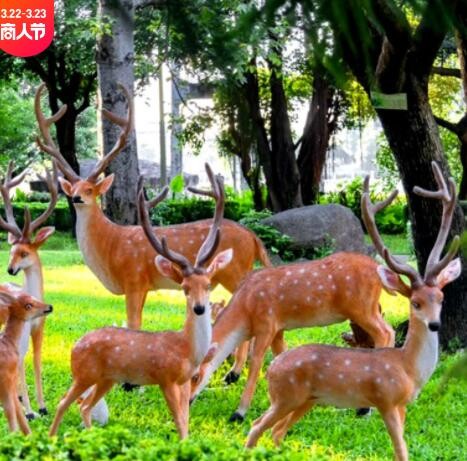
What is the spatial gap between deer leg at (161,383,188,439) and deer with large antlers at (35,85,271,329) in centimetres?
140

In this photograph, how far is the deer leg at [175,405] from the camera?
4895 millimetres

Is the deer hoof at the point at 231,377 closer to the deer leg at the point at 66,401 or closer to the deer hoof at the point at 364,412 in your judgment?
the deer hoof at the point at 364,412

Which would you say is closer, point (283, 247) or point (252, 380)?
point (252, 380)

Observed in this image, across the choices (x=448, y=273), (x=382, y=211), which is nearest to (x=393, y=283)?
(x=448, y=273)

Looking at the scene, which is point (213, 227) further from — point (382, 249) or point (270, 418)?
point (270, 418)

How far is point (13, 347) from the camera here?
16.3 ft

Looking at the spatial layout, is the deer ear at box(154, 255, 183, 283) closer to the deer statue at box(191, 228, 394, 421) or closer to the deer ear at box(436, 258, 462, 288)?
the deer statue at box(191, 228, 394, 421)

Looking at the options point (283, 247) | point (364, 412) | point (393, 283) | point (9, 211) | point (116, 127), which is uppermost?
point (116, 127)

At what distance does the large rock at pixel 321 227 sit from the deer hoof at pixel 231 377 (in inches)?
248

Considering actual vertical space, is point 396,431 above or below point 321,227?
below

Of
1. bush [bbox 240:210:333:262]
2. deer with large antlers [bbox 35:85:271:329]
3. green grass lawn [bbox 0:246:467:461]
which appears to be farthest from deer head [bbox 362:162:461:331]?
bush [bbox 240:210:333:262]

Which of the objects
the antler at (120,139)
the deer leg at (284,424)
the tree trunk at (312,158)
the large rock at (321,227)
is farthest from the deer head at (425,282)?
the tree trunk at (312,158)

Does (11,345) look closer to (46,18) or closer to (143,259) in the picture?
(143,259)

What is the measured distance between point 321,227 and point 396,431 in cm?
857
